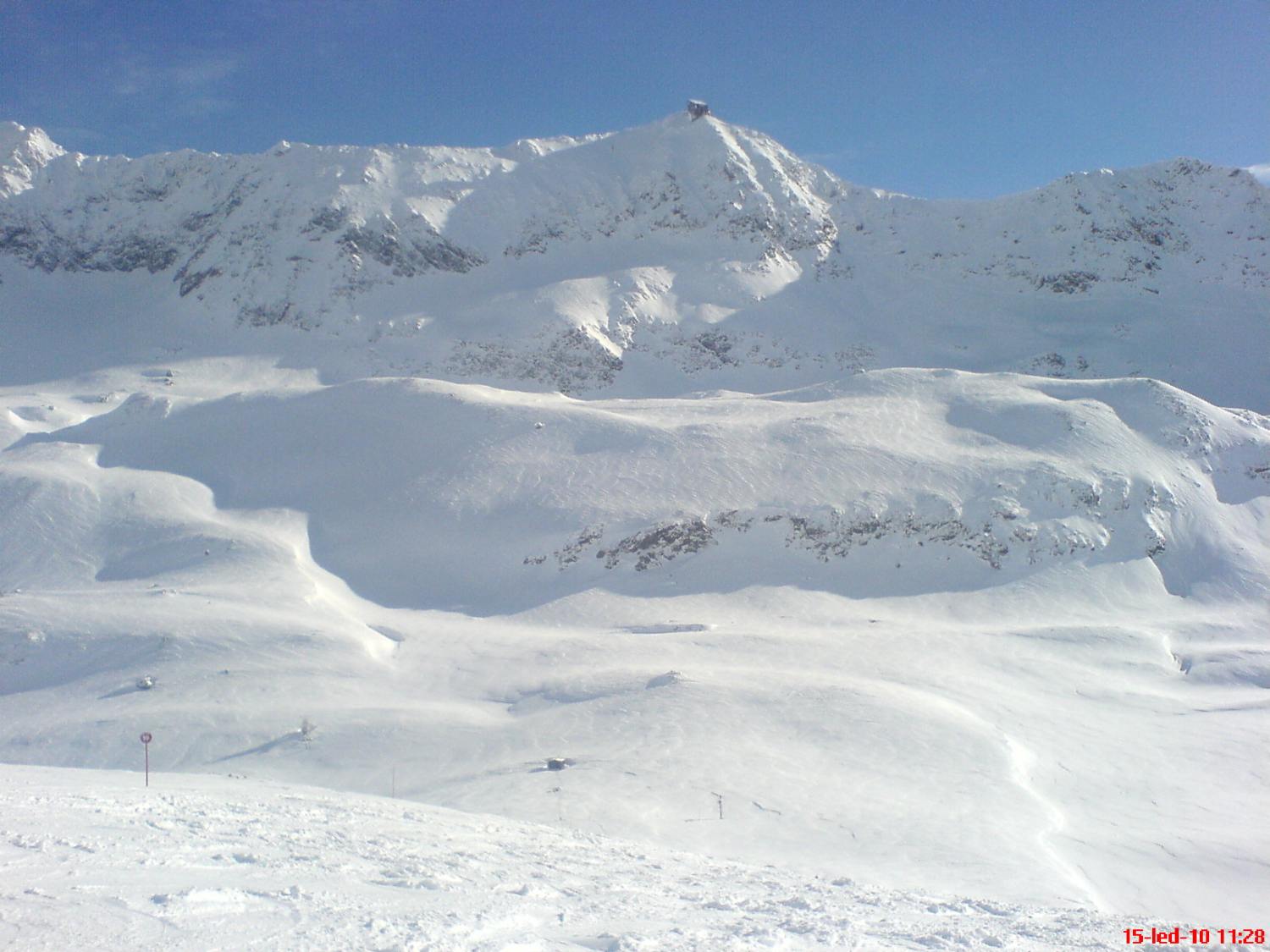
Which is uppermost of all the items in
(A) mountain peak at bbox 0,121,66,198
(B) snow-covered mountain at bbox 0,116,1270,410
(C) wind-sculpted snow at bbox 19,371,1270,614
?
(A) mountain peak at bbox 0,121,66,198

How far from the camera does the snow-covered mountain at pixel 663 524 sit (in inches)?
885

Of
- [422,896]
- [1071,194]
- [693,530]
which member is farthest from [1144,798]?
[1071,194]

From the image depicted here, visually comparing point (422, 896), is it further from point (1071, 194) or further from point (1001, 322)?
point (1071, 194)

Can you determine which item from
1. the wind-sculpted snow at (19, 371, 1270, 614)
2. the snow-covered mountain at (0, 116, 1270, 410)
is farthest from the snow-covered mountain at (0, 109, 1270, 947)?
the snow-covered mountain at (0, 116, 1270, 410)

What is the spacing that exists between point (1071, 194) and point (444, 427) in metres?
85.2

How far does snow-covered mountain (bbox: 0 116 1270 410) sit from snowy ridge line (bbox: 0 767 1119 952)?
2472 inches

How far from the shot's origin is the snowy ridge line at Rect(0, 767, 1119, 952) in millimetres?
8375

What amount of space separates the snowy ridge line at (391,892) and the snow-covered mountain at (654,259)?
6279cm

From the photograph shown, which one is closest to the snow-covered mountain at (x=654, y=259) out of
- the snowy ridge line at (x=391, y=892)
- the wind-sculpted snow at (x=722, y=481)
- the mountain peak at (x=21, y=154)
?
the mountain peak at (x=21, y=154)

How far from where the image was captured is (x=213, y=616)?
3341 cm

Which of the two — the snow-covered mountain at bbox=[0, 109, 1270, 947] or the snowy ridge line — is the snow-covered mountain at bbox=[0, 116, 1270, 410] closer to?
the snow-covered mountain at bbox=[0, 109, 1270, 947]

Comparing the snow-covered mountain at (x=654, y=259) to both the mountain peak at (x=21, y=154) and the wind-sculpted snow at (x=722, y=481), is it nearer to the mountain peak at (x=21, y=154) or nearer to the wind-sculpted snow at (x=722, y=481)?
the mountain peak at (x=21, y=154)

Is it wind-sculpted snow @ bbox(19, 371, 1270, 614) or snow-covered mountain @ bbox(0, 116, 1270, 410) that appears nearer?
wind-sculpted snow @ bbox(19, 371, 1270, 614)

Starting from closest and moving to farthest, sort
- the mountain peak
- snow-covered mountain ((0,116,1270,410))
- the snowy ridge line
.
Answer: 1. the snowy ridge line
2. snow-covered mountain ((0,116,1270,410))
3. the mountain peak
